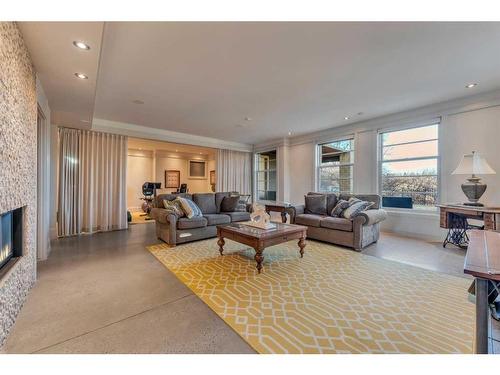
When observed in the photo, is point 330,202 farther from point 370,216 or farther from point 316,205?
point 370,216

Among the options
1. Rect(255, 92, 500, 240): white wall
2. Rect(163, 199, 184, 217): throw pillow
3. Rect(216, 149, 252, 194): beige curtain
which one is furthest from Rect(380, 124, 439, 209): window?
Rect(163, 199, 184, 217): throw pillow

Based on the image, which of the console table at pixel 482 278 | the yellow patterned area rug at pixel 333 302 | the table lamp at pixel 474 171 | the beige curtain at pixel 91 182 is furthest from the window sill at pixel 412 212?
the beige curtain at pixel 91 182

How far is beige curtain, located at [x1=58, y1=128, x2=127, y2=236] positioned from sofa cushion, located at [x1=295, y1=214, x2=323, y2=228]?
4092mm

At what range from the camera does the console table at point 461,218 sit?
9.71 feet

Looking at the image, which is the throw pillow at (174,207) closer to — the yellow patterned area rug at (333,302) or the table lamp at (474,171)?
the yellow patterned area rug at (333,302)

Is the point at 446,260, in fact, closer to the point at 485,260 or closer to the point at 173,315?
the point at 485,260

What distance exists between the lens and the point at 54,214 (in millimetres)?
4141

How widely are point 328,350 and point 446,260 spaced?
279 centimetres

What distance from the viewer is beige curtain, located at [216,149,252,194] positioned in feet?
23.8

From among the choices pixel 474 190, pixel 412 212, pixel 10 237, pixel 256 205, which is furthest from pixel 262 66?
pixel 412 212

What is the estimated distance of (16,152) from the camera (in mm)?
1727
